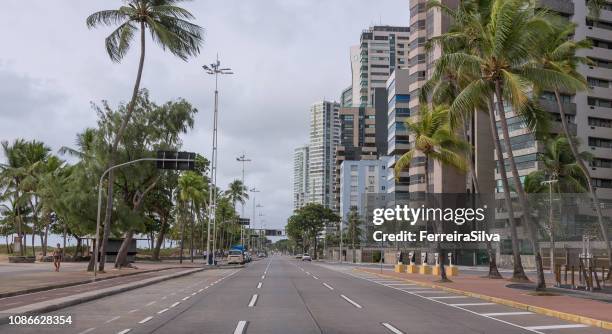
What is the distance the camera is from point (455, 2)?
87.5 metres

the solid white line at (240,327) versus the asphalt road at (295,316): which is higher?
the solid white line at (240,327)

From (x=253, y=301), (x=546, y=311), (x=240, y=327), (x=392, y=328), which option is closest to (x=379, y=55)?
(x=253, y=301)

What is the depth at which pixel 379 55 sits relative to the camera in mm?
190875

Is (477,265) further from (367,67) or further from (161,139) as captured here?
(367,67)

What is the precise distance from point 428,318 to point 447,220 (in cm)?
5032

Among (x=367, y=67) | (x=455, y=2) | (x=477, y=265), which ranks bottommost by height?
(x=477, y=265)

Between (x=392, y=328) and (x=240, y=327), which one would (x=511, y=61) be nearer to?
(x=392, y=328)

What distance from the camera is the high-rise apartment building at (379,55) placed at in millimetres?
189250

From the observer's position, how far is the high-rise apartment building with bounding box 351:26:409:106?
621 feet

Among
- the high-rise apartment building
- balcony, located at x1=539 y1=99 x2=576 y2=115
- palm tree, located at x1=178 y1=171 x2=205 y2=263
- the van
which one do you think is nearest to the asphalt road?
the van

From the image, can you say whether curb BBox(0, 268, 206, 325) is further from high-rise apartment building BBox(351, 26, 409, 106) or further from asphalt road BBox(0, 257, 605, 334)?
high-rise apartment building BBox(351, 26, 409, 106)

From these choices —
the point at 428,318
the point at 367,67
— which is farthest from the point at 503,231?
the point at 367,67

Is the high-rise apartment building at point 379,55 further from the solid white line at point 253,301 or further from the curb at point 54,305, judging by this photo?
the solid white line at point 253,301

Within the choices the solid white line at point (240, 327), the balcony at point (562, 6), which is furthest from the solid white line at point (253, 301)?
the balcony at point (562, 6)
